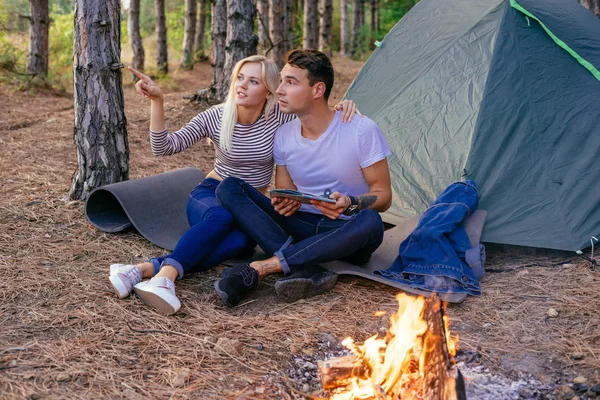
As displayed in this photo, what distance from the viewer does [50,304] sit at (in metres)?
3.12

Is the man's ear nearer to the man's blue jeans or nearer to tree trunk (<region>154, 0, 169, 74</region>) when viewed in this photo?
the man's blue jeans

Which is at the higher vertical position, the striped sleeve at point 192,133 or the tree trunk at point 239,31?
the tree trunk at point 239,31

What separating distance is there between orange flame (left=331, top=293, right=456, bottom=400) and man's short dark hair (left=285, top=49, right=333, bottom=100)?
142 cm

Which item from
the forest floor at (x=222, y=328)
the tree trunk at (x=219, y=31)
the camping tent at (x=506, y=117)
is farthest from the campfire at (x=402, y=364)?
the tree trunk at (x=219, y=31)

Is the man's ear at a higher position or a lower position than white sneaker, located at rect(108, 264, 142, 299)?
higher

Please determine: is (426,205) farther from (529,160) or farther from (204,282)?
(204,282)

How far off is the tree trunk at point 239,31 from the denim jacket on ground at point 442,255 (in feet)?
12.9

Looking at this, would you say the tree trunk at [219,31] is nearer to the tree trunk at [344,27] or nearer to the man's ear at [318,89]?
the man's ear at [318,89]

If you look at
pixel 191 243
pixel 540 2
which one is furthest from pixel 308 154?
pixel 540 2

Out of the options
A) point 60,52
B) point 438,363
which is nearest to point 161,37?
point 60,52

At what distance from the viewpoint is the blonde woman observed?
11.0ft

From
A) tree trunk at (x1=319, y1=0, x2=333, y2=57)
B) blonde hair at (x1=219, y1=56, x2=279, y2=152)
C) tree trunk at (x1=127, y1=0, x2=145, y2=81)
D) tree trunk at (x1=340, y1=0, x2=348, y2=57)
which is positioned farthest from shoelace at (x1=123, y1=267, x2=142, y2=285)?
tree trunk at (x1=340, y1=0, x2=348, y2=57)

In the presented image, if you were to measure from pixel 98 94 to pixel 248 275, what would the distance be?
2.00 metres

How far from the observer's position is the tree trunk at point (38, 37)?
31.6ft
